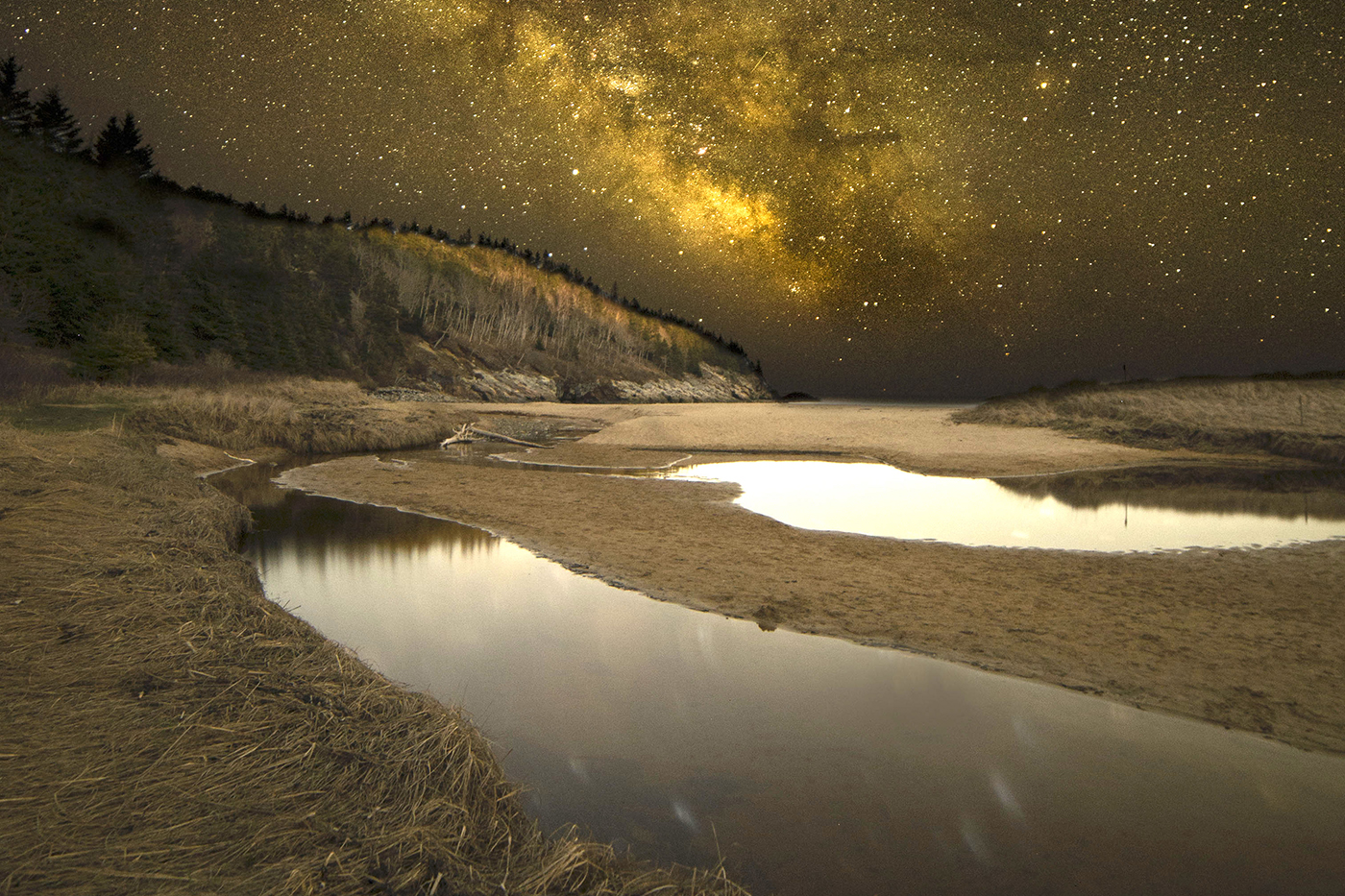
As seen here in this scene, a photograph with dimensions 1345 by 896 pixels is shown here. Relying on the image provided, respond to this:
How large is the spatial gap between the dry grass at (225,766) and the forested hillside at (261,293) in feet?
120

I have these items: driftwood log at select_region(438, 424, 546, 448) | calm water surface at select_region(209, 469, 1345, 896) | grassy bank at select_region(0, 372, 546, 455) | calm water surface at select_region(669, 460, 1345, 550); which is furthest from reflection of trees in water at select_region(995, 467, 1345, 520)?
grassy bank at select_region(0, 372, 546, 455)

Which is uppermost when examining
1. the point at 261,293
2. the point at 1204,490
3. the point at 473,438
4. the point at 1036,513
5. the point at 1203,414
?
the point at 261,293

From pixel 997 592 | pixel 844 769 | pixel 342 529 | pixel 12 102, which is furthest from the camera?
pixel 12 102

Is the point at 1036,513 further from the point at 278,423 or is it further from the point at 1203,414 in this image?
the point at 278,423

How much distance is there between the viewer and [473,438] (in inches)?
1093

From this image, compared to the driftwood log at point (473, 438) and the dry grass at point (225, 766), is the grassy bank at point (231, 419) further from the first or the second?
the dry grass at point (225, 766)

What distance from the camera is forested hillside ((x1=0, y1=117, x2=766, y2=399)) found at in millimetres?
41625

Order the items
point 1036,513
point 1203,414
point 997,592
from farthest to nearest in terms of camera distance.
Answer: point 1203,414, point 1036,513, point 997,592

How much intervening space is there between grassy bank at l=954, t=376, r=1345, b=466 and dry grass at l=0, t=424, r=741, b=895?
26960 millimetres

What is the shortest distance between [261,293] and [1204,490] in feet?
237

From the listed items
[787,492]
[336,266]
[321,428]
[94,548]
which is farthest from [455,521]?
[336,266]

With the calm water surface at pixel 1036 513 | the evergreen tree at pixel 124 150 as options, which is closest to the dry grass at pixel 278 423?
the calm water surface at pixel 1036 513

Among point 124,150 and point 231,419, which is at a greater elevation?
point 124,150

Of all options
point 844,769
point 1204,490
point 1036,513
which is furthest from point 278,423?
point 1204,490
